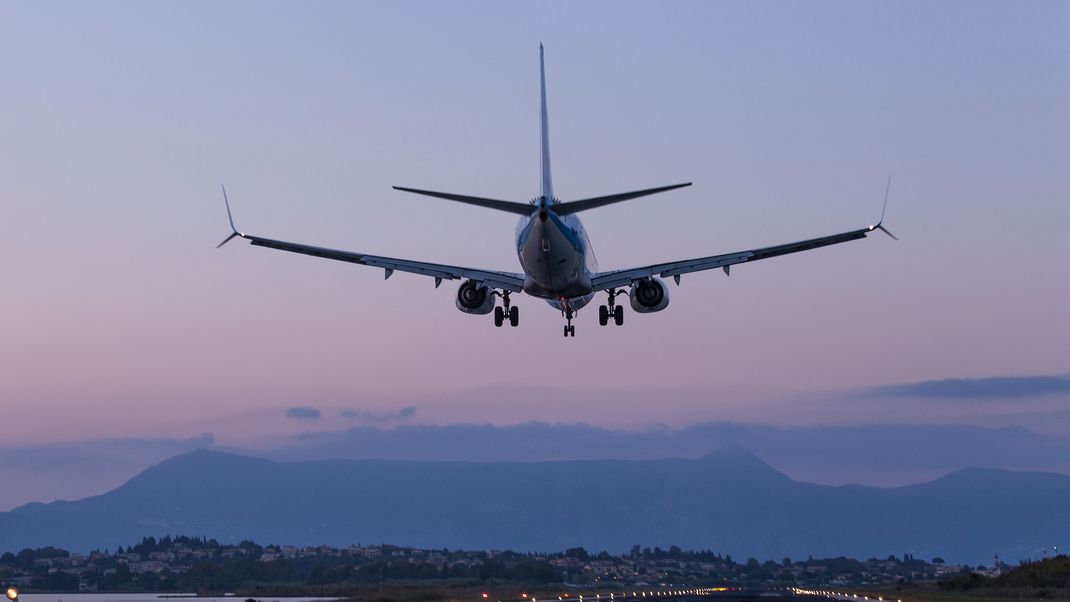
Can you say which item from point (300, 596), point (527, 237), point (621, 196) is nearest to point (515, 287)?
point (527, 237)

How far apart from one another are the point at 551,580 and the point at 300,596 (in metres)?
32.6

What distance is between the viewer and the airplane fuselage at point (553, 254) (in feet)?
200

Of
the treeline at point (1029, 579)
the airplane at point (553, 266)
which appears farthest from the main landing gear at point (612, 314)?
the treeline at point (1029, 579)

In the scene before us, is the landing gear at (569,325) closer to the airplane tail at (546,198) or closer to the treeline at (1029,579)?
the airplane tail at (546,198)

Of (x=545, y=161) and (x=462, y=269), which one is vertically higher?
(x=545, y=161)

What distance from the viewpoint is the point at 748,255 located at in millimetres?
68062

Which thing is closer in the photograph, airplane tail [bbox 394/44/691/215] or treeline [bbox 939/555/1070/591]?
airplane tail [bbox 394/44/691/215]

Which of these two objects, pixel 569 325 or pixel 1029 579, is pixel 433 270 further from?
pixel 1029 579

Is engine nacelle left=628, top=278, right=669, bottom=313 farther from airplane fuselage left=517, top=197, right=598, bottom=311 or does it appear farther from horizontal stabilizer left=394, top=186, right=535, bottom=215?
horizontal stabilizer left=394, top=186, right=535, bottom=215

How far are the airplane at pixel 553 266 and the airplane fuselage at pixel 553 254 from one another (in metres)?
0.04

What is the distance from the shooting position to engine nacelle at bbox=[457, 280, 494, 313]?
2697 inches

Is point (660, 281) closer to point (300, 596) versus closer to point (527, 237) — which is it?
point (527, 237)

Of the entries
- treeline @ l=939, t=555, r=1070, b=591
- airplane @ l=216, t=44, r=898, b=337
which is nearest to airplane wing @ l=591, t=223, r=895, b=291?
airplane @ l=216, t=44, r=898, b=337

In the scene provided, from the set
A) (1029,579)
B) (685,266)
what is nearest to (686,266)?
(685,266)
